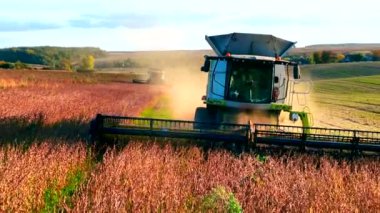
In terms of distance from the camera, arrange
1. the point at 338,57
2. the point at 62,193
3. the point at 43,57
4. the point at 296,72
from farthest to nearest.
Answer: the point at 43,57 < the point at 338,57 < the point at 296,72 < the point at 62,193

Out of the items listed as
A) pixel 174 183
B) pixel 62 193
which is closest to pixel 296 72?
pixel 174 183

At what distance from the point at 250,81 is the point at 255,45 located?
1.25 m

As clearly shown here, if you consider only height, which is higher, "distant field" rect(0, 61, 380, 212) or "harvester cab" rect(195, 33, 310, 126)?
"harvester cab" rect(195, 33, 310, 126)

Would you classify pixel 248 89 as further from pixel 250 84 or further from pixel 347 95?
pixel 347 95

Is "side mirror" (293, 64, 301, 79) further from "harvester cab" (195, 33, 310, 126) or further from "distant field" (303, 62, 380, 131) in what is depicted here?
"distant field" (303, 62, 380, 131)

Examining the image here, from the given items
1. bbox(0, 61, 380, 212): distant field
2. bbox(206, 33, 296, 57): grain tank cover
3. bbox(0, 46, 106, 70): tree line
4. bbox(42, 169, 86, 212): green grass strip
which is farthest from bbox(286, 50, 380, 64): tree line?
bbox(42, 169, 86, 212): green grass strip

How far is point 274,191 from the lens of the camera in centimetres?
563

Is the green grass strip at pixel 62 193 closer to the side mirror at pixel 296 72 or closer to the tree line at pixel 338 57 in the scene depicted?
the side mirror at pixel 296 72

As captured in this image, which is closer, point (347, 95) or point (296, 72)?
point (296, 72)

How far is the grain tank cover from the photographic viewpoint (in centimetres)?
1309

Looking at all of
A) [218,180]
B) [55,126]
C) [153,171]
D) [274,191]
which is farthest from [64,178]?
[55,126]

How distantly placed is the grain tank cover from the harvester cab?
514 millimetres

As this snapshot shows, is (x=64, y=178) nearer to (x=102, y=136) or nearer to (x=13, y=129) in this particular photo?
(x=102, y=136)

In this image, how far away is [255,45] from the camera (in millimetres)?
13102
